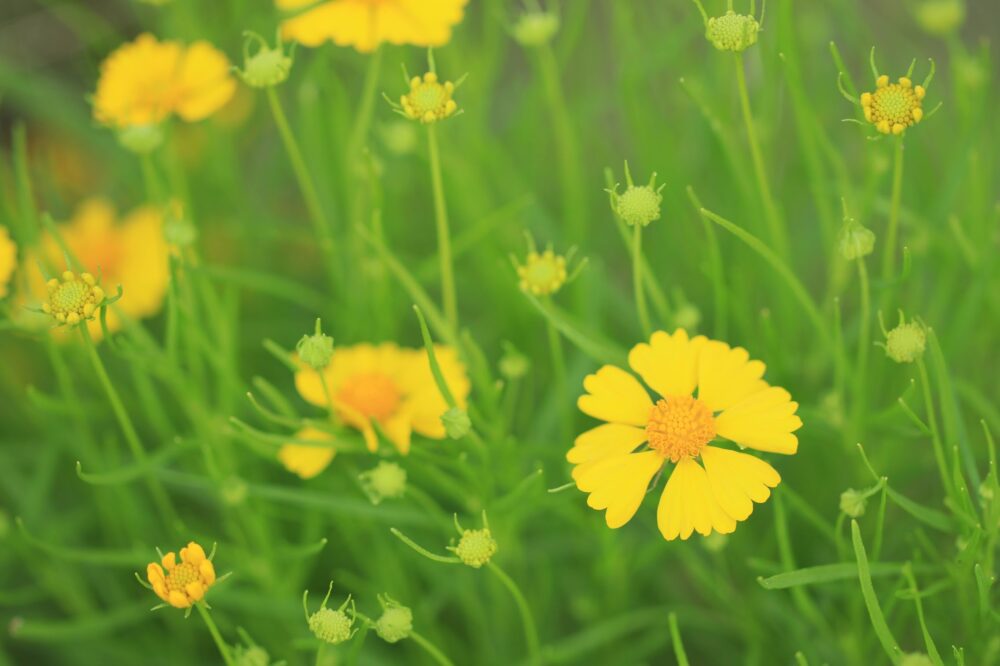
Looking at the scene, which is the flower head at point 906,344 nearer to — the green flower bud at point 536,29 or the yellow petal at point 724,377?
the yellow petal at point 724,377

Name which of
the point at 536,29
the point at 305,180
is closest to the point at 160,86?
the point at 305,180

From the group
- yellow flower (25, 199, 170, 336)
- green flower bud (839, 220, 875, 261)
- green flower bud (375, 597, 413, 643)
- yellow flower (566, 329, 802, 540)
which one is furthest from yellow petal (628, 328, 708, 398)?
yellow flower (25, 199, 170, 336)

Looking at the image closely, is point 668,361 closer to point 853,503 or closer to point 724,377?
point 724,377

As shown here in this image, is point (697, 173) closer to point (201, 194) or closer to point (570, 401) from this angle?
point (570, 401)

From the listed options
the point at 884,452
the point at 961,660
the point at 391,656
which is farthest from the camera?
the point at 391,656

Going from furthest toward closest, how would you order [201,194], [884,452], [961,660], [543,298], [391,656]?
[201,194] < [391,656] < [884,452] < [543,298] < [961,660]

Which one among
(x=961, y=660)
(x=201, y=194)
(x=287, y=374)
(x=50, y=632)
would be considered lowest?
(x=961, y=660)

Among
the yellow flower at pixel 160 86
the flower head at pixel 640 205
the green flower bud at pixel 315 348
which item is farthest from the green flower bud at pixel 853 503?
the yellow flower at pixel 160 86

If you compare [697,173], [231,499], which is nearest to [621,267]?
[697,173]
